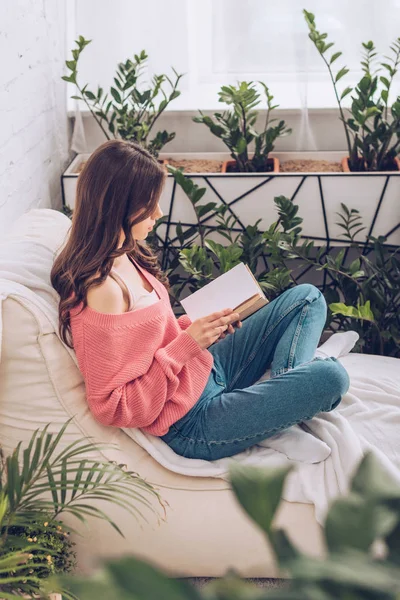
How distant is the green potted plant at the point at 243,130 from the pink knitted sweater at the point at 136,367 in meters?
0.92

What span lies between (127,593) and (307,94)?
2373 millimetres

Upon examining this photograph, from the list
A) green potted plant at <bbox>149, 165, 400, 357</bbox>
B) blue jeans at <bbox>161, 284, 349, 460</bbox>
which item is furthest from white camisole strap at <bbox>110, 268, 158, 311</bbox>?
green potted plant at <bbox>149, 165, 400, 357</bbox>

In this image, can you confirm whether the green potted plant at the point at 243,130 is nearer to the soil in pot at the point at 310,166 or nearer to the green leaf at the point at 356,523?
the soil in pot at the point at 310,166

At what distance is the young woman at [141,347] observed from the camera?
4.76 ft

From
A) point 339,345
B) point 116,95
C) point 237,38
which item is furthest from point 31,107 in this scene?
point 339,345

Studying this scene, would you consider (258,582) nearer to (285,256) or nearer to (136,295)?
(136,295)

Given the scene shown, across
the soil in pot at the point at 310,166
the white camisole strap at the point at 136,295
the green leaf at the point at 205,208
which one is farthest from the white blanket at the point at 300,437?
the soil in pot at the point at 310,166

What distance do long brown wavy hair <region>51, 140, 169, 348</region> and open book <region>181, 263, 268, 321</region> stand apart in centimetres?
24

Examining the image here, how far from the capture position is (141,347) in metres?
1.49

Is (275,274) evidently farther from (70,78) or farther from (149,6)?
(149,6)

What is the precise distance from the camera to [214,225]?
235 cm

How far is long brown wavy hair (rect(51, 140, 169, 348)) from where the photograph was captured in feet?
4.81

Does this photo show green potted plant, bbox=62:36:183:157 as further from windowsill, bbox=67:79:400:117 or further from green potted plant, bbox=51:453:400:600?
green potted plant, bbox=51:453:400:600

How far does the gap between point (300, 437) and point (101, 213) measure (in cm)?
65
